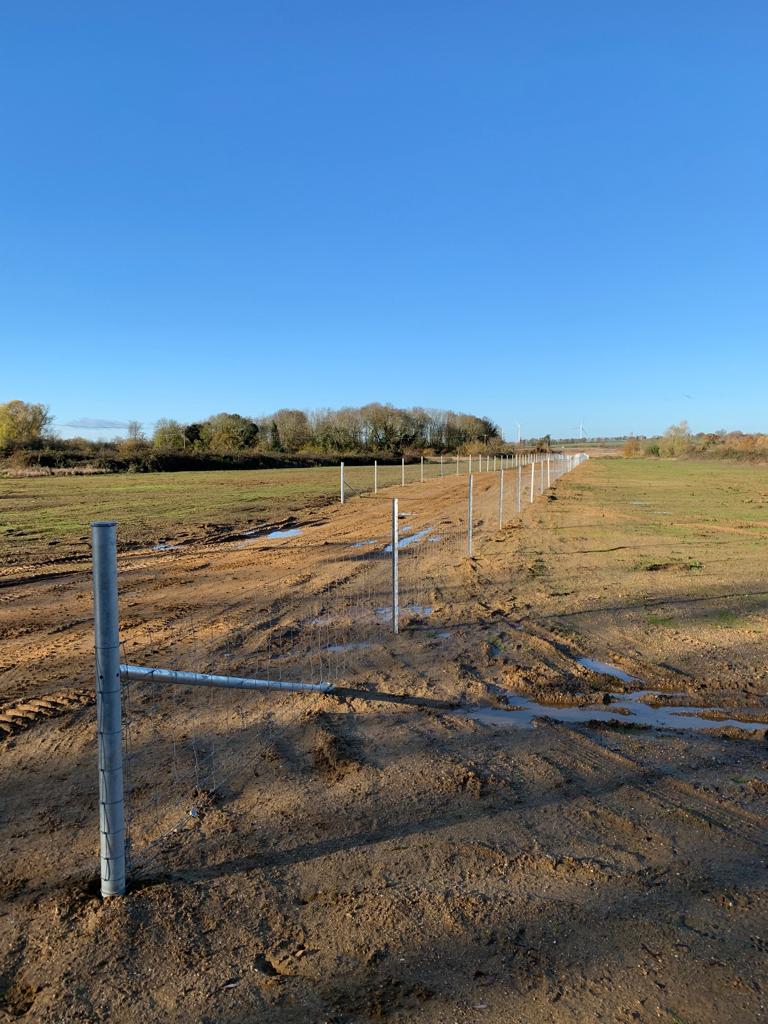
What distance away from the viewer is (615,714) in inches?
218

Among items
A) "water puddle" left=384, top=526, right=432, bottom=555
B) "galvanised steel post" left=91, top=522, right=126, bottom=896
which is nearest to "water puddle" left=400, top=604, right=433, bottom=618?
"water puddle" left=384, top=526, right=432, bottom=555

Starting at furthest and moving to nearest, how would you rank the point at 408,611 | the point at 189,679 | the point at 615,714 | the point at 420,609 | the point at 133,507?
1. the point at 133,507
2. the point at 420,609
3. the point at 408,611
4. the point at 615,714
5. the point at 189,679

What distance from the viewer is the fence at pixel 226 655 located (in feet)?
9.67

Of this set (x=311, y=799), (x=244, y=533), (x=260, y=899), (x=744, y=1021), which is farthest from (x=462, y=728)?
(x=244, y=533)

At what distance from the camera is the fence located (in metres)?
2.95

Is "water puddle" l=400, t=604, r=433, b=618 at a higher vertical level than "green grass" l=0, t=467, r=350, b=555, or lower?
lower

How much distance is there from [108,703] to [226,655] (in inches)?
161

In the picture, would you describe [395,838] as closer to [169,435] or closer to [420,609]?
[420,609]

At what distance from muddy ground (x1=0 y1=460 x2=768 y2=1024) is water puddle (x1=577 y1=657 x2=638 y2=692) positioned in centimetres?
15

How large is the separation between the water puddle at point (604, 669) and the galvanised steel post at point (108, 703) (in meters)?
4.77

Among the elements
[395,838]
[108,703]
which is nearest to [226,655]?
[395,838]

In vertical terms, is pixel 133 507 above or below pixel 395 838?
above

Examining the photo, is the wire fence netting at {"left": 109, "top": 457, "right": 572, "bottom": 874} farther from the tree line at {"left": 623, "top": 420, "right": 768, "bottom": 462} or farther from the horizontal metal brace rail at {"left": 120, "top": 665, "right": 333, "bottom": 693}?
the tree line at {"left": 623, "top": 420, "right": 768, "bottom": 462}

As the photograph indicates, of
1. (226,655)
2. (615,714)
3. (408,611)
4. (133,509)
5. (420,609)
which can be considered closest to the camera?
(615,714)
